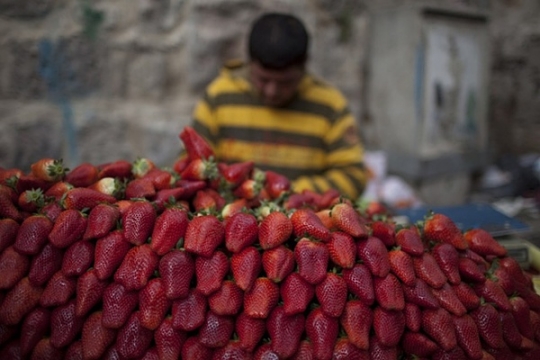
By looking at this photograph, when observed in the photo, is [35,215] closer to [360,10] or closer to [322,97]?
[322,97]

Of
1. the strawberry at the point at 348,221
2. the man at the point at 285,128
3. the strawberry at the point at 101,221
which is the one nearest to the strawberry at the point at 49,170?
the strawberry at the point at 101,221

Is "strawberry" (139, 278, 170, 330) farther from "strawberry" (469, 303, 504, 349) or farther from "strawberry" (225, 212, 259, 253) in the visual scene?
"strawberry" (469, 303, 504, 349)

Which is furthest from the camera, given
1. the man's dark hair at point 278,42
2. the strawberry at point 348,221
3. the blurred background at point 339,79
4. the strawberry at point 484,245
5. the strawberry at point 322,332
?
the blurred background at point 339,79

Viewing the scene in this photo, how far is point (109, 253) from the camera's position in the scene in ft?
3.41

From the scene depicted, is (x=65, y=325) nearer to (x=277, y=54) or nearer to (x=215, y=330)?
(x=215, y=330)

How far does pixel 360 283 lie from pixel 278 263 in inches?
6.8

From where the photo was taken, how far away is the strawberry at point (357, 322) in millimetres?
975

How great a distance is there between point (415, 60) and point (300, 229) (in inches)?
92.8

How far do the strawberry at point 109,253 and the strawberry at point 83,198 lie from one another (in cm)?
12

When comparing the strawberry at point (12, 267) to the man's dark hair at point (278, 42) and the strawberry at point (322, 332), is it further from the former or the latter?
the man's dark hair at point (278, 42)

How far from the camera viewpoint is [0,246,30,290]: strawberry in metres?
1.04

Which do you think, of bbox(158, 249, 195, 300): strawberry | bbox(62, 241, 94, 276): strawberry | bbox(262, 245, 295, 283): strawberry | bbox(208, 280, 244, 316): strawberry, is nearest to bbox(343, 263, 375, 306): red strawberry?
bbox(262, 245, 295, 283): strawberry

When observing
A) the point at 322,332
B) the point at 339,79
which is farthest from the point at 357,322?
the point at 339,79

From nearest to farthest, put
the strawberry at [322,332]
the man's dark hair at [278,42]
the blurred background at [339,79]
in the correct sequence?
1. the strawberry at [322,332]
2. the man's dark hair at [278,42]
3. the blurred background at [339,79]
